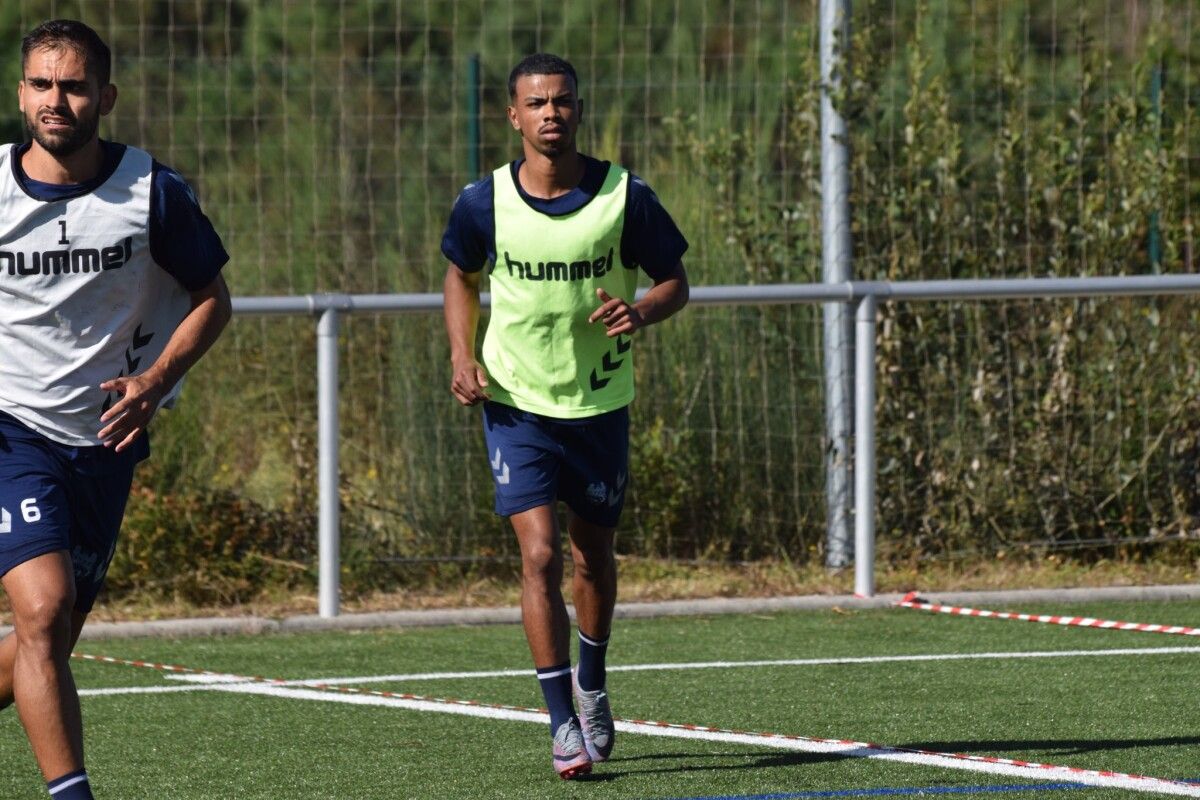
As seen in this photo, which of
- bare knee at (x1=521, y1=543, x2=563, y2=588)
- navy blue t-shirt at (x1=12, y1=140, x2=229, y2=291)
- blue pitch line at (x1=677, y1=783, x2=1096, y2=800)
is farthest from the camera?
bare knee at (x1=521, y1=543, x2=563, y2=588)

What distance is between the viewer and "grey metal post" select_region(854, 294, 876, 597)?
9.20 m

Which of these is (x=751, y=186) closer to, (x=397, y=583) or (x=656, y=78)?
(x=397, y=583)

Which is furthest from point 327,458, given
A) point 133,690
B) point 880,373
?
point 880,373

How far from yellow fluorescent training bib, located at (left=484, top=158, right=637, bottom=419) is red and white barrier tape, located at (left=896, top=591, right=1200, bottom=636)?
130 inches

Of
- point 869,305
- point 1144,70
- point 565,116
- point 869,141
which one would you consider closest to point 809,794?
point 565,116

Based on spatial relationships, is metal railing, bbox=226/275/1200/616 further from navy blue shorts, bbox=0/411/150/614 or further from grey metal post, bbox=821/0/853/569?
navy blue shorts, bbox=0/411/150/614

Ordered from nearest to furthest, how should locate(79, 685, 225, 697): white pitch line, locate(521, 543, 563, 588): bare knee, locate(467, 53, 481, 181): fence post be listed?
locate(521, 543, 563, 588): bare knee < locate(79, 685, 225, 697): white pitch line < locate(467, 53, 481, 181): fence post

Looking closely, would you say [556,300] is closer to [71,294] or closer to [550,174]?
[550,174]

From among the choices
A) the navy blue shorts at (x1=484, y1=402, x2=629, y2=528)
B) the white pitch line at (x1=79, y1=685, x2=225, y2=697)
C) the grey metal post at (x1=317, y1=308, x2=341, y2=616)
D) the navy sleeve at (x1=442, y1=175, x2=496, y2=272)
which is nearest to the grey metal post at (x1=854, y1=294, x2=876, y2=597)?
the grey metal post at (x1=317, y1=308, x2=341, y2=616)

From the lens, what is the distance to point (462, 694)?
284 inches

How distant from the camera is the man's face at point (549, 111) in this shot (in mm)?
5859

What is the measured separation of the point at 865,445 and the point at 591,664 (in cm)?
343

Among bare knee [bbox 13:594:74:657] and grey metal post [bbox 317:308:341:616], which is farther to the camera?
grey metal post [bbox 317:308:341:616]

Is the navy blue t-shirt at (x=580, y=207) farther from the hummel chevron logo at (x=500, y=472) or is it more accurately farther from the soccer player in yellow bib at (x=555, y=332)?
the hummel chevron logo at (x=500, y=472)
